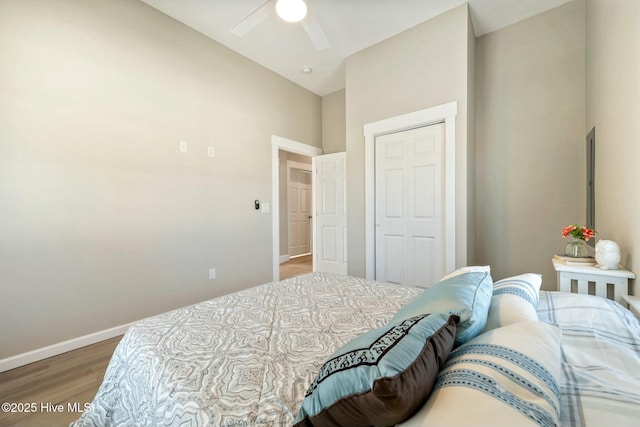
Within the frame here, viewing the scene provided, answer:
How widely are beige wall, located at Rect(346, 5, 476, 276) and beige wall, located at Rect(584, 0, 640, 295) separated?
0.90 metres

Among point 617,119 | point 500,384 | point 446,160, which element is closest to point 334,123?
point 446,160

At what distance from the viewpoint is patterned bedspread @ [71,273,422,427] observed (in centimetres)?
69

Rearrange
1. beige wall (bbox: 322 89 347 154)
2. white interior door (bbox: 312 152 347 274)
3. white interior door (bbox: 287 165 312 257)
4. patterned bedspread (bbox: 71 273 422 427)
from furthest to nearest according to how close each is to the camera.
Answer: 1. white interior door (bbox: 287 165 312 257)
2. beige wall (bbox: 322 89 347 154)
3. white interior door (bbox: 312 152 347 274)
4. patterned bedspread (bbox: 71 273 422 427)

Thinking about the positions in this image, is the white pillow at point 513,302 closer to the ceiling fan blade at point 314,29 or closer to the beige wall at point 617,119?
the beige wall at point 617,119

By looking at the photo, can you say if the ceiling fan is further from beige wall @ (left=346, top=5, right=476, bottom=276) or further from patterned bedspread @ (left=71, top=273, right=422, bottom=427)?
patterned bedspread @ (left=71, top=273, right=422, bottom=427)

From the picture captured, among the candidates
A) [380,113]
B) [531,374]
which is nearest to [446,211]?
[380,113]

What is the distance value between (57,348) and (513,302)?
3.05m

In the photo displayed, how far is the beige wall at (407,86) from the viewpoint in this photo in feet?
8.44

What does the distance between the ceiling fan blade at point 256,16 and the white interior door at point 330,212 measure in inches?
83.9

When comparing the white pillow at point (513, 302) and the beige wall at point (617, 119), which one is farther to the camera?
the beige wall at point (617, 119)

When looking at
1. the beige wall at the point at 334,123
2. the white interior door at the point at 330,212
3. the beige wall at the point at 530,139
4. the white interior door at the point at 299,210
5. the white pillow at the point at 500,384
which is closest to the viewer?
the white pillow at the point at 500,384

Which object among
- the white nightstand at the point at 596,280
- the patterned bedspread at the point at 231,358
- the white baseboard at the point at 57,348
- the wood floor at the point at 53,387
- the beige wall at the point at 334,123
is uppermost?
the beige wall at the point at 334,123

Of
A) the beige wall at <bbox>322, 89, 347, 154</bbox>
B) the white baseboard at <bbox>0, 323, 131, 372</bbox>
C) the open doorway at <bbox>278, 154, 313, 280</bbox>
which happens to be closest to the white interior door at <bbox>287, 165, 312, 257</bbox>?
the open doorway at <bbox>278, 154, 313, 280</bbox>

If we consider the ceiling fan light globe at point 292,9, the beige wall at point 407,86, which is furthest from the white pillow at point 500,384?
the ceiling fan light globe at point 292,9
